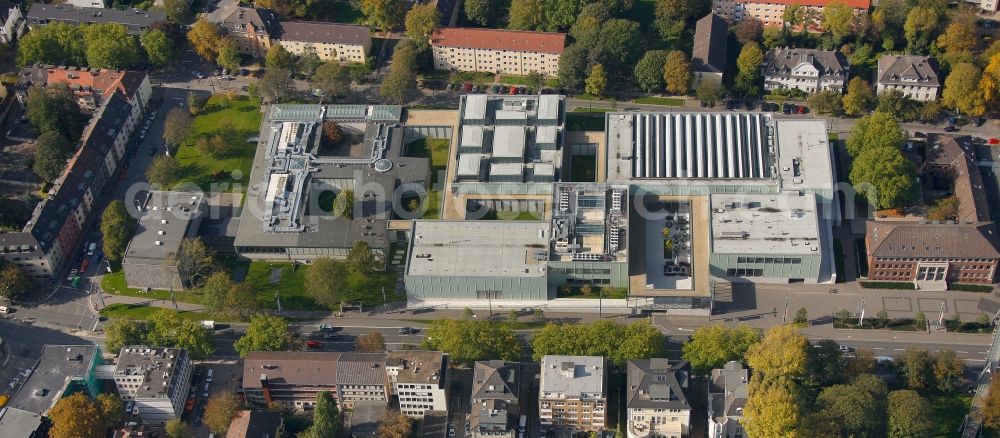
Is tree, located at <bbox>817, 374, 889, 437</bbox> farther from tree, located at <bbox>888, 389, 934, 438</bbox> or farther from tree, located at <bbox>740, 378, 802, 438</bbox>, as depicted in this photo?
tree, located at <bbox>740, 378, 802, 438</bbox>

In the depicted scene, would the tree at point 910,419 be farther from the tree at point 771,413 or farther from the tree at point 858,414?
the tree at point 771,413

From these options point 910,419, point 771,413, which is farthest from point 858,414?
point 771,413

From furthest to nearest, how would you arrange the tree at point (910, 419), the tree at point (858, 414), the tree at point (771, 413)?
the tree at point (910, 419) < the tree at point (858, 414) < the tree at point (771, 413)

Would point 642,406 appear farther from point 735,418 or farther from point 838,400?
point 838,400

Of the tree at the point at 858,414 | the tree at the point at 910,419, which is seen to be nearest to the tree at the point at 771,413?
the tree at the point at 858,414

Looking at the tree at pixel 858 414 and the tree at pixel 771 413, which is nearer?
the tree at pixel 771 413

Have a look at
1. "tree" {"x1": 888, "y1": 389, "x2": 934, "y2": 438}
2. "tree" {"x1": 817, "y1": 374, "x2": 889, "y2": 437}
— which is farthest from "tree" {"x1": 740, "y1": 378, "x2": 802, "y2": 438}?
"tree" {"x1": 888, "y1": 389, "x2": 934, "y2": 438}
